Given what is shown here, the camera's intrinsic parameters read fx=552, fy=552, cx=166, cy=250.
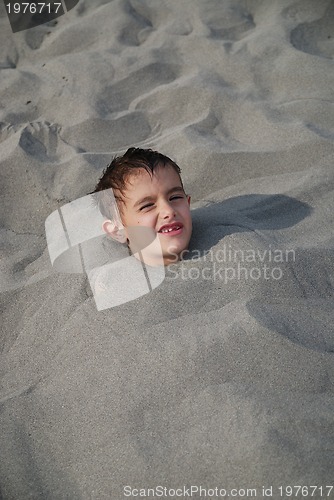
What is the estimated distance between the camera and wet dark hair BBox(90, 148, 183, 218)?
2.22 m

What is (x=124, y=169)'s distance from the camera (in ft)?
7.40

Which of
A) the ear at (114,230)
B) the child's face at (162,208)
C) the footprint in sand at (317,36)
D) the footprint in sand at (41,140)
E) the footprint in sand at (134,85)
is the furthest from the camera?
the footprint in sand at (317,36)

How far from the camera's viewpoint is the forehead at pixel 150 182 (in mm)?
2170

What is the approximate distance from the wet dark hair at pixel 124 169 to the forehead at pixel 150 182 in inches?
0.6

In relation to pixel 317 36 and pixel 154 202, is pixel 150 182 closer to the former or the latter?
pixel 154 202

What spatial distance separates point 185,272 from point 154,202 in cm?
31

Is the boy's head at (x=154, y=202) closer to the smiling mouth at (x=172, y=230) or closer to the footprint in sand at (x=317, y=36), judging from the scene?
the smiling mouth at (x=172, y=230)

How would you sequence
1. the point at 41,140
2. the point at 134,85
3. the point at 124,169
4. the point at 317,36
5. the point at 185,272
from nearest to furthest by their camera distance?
the point at 185,272 → the point at 124,169 → the point at 41,140 → the point at 134,85 → the point at 317,36

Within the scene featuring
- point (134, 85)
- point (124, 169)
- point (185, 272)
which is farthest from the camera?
point (134, 85)

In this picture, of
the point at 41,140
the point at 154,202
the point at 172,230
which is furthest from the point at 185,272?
the point at 41,140

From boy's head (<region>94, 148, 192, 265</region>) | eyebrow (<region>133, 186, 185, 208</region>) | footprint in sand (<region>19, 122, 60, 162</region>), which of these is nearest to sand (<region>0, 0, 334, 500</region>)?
footprint in sand (<region>19, 122, 60, 162</region>)

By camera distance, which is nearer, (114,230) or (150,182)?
(150,182)

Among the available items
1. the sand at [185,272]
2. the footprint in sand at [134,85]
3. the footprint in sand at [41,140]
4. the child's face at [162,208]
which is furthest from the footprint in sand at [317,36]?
the child's face at [162,208]

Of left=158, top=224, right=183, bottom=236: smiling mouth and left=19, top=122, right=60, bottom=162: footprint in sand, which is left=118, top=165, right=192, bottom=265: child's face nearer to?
left=158, top=224, right=183, bottom=236: smiling mouth
